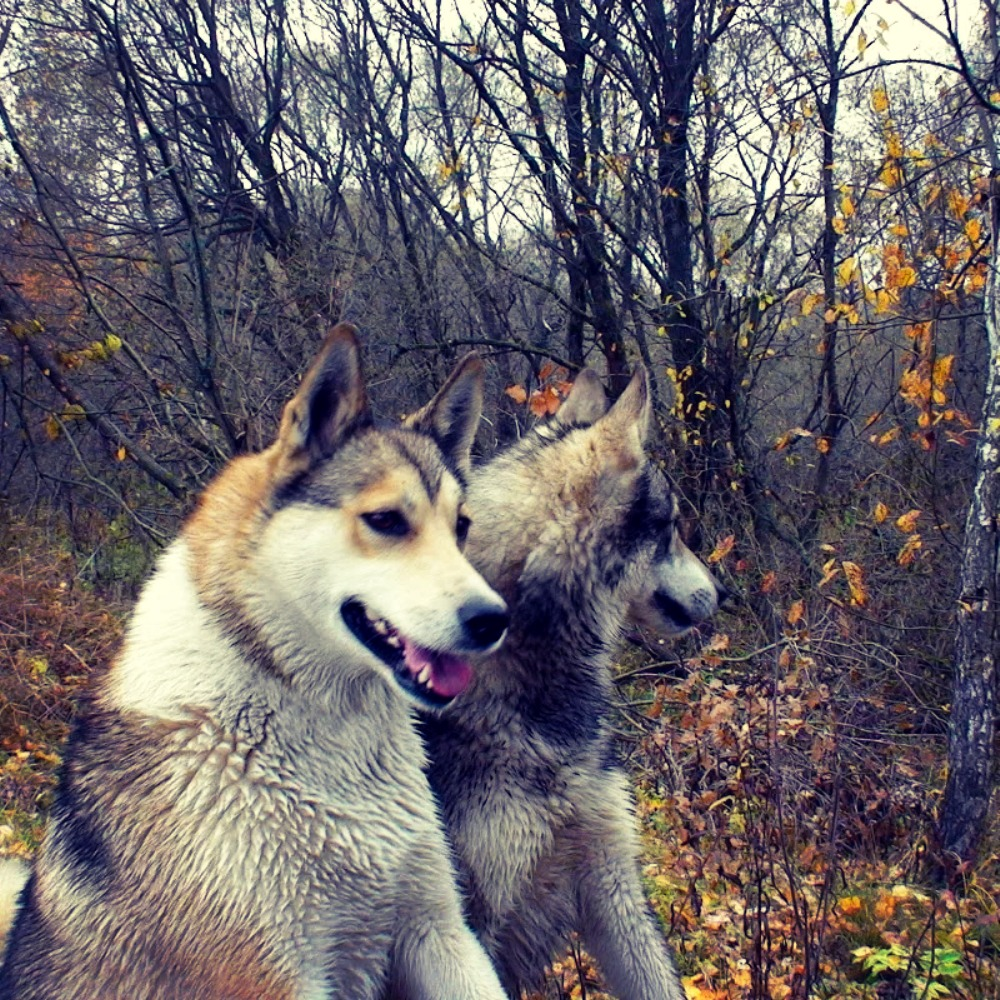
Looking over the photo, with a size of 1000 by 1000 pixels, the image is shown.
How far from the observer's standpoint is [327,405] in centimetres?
278

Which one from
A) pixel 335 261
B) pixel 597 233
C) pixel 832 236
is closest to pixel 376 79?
pixel 335 261

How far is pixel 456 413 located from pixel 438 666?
994mm

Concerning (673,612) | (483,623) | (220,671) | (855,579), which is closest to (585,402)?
(673,612)

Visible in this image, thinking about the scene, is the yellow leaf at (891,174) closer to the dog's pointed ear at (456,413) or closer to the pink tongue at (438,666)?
the dog's pointed ear at (456,413)

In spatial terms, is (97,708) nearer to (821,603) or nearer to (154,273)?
(821,603)

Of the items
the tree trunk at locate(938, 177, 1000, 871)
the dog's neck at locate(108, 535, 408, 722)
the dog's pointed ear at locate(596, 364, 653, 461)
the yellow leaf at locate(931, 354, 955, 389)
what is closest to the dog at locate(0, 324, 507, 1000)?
the dog's neck at locate(108, 535, 408, 722)

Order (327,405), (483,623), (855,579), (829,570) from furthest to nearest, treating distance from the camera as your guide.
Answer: (829,570) < (855,579) < (327,405) < (483,623)

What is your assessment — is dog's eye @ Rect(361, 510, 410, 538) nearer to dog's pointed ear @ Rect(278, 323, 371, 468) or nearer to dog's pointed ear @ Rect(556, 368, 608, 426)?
dog's pointed ear @ Rect(278, 323, 371, 468)

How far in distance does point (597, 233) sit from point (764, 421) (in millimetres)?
3526

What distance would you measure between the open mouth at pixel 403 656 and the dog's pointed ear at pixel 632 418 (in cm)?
137

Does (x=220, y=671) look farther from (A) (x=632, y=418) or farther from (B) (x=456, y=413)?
(A) (x=632, y=418)

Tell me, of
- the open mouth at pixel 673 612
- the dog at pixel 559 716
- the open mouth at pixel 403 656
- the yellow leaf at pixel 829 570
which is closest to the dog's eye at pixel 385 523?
the open mouth at pixel 403 656

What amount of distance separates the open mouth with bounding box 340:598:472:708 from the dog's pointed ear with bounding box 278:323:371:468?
0.49 meters

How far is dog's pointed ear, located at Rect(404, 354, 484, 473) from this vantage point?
3.14 meters
